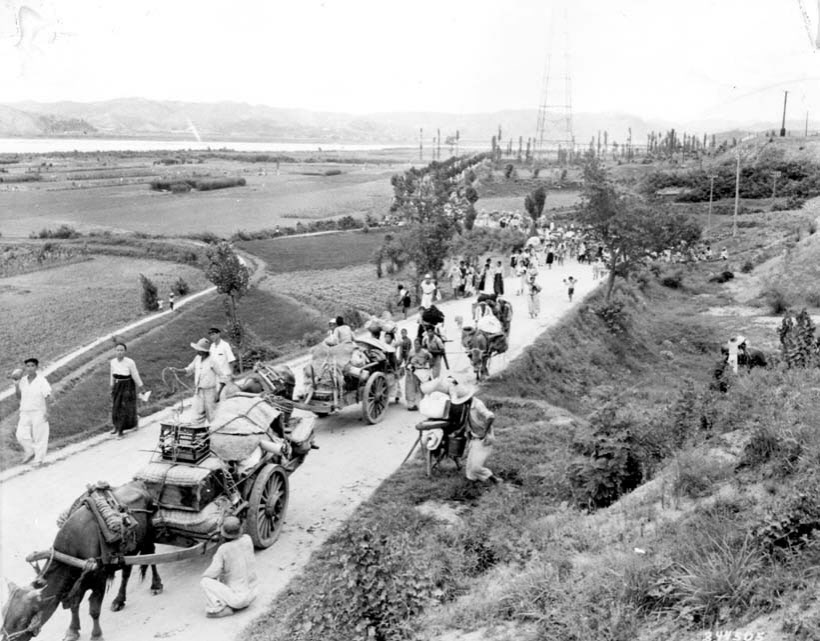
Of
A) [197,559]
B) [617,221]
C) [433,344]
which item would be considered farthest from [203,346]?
[617,221]

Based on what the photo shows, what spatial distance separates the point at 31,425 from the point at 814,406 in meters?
10.5

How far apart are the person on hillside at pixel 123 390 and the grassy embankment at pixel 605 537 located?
497cm

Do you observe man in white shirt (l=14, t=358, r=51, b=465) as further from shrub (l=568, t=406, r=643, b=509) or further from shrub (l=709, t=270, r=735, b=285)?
shrub (l=709, t=270, r=735, b=285)

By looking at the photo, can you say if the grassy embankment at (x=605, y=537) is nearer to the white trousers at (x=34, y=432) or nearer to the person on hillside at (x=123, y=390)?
the person on hillside at (x=123, y=390)

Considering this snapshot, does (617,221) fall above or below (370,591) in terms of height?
above

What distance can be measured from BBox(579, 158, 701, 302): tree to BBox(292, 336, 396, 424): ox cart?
13564 millimetres

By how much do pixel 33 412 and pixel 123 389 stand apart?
5.16ft

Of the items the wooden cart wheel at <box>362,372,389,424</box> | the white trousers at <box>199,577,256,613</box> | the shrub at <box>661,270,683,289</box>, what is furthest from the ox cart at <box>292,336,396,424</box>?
the shrub at <box>661,270,683,289</box>

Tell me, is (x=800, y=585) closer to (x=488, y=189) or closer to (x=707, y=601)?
(x=707, y=601)

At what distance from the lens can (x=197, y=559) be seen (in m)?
8.21

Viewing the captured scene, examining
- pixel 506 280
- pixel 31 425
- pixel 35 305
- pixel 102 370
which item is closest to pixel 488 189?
pixel 506 280

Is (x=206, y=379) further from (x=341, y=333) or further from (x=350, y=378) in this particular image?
(x=341, y=333)

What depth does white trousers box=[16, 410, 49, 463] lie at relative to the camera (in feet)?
35.6

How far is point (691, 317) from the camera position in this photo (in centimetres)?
Result: 2853
